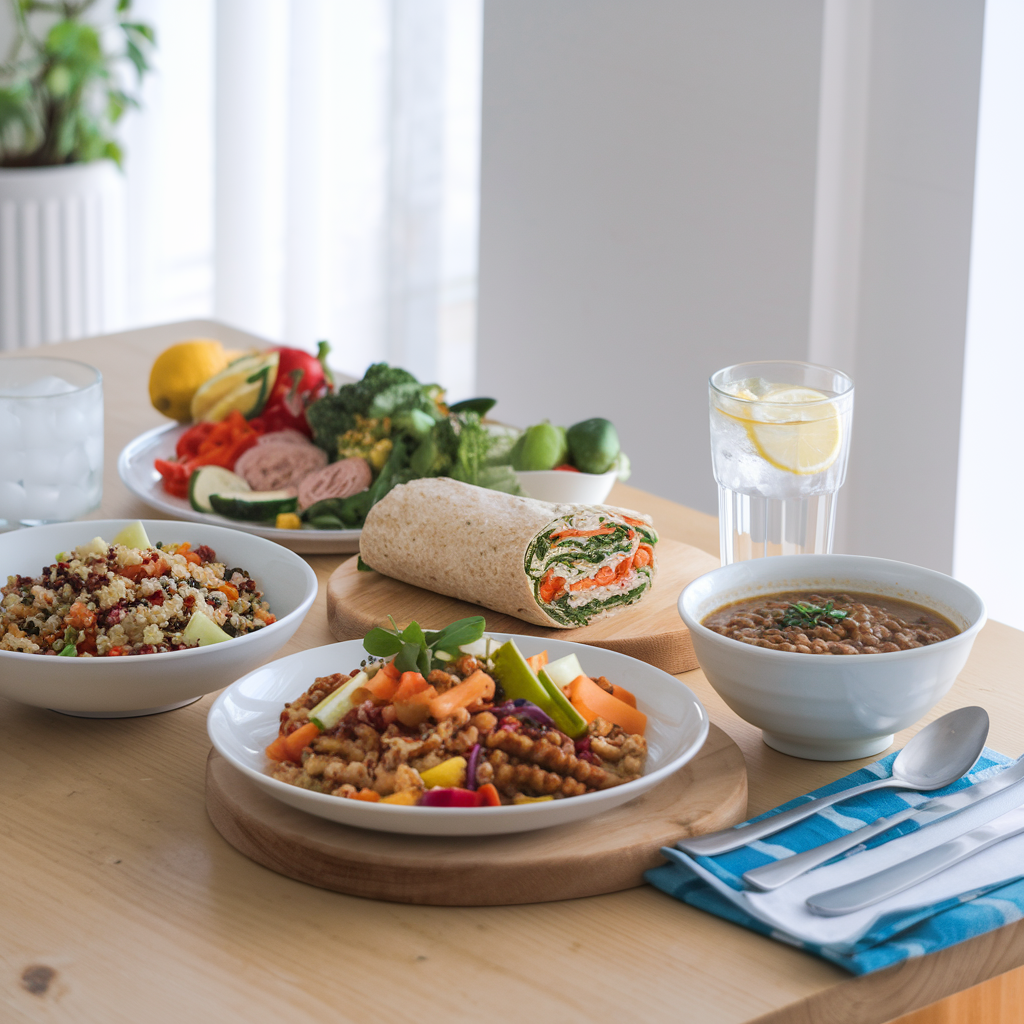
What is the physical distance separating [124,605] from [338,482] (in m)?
0.69

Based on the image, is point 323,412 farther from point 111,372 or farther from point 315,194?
point 315,194

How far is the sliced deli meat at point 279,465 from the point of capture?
7.35 ft

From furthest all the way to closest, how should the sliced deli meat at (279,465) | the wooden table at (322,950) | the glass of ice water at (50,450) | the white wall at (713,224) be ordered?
the white wall at (713,224) → the sliced deli meat at (279,465) → the glass of ice water at (50,450) → the wooden table at (322,950)

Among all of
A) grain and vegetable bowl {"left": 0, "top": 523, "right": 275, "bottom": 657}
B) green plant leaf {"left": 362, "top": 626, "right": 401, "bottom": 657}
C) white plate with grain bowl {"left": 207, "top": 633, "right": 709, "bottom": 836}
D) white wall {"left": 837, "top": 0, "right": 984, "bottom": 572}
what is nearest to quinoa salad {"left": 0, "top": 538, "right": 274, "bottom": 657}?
grain and vegetable bowl {"left": 0, "top": 523, "right": 275, "bottom": 657}

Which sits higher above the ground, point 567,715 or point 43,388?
point 43,388

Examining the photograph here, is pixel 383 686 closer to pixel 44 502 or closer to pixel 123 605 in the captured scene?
pixel 123 605

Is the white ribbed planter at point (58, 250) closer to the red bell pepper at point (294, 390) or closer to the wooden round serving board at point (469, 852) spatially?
the red bell pepper at point (294, 390)

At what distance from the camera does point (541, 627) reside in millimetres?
1731

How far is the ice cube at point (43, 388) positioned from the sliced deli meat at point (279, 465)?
0.32 metres

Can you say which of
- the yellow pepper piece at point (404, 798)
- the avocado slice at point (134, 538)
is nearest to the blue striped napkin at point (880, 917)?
the yellow pepper piece at point (404, 798)

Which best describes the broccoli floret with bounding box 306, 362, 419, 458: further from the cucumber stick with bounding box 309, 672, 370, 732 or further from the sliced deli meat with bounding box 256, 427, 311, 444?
the cucumber stick with bounding box 309, 672, 370, 732

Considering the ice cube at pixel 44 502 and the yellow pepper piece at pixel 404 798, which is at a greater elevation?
the ice cube at pixel 44 502

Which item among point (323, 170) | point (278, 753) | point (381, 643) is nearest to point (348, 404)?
point (381, 643)

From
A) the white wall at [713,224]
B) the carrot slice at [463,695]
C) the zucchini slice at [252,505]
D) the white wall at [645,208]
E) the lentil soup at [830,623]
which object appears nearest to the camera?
the carrot slice at [463,695]
